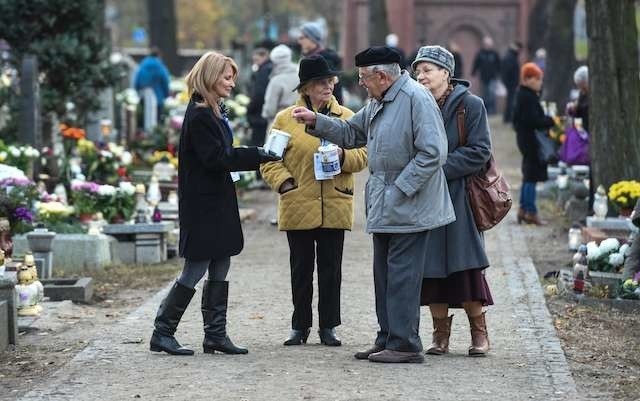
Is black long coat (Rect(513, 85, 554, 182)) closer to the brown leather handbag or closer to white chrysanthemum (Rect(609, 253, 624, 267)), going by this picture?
white chrysanthemum (Rect(609, 253, 624, 267))

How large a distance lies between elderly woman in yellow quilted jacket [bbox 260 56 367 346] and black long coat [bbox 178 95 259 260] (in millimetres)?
631

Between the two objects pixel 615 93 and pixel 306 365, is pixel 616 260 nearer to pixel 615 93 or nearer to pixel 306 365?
pixel 615 93

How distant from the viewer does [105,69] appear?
66.6 ft

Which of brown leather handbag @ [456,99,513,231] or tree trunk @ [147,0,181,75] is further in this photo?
tree trunk @ [147,0,181,75]

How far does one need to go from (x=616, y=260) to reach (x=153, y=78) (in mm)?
17621

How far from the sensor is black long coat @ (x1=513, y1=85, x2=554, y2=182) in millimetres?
→ 17441

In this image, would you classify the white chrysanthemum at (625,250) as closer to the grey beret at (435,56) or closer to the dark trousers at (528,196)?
the grey beret at (435,56)

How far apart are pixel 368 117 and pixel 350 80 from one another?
30012mm

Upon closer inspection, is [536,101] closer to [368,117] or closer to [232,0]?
[368,117]

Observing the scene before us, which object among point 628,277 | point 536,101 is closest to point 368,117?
point 628,277

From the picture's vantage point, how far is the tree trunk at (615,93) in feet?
51.4

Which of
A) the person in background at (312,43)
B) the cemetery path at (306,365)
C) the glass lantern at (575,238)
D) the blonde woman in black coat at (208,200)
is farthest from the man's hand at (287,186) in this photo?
the person in background at (312,43)

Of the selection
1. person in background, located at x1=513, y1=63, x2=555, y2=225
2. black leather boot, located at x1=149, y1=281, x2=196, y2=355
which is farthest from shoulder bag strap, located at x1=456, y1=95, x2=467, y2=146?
person in background, located at x1=513, y1=63, x2=555, y2=225

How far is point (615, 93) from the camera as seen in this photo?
15.8 metres
